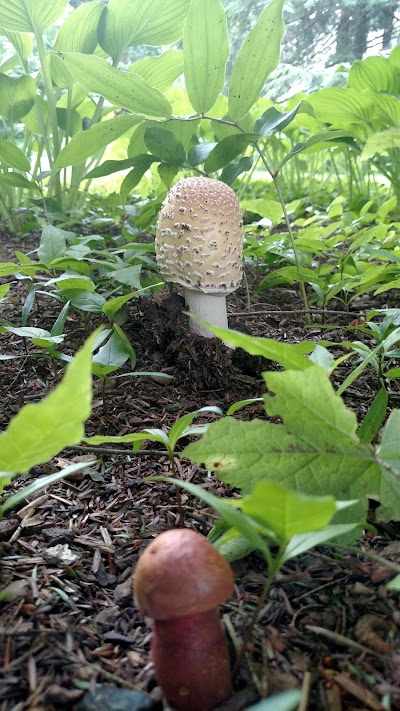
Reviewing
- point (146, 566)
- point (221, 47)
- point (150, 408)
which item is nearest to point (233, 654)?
point (146, 566)

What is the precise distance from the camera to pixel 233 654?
798 mm

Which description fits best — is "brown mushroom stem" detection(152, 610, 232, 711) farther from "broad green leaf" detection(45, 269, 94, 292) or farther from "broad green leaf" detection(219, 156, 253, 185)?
"broad green leaf" detection(219, 156, 253, 185)

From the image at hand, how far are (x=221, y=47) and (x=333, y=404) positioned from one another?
167cm

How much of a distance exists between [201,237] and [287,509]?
134 cm

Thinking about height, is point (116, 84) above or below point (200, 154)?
above

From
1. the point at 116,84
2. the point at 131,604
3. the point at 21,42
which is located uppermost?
the point at 21,42

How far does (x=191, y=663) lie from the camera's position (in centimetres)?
71

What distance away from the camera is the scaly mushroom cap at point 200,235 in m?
1.88

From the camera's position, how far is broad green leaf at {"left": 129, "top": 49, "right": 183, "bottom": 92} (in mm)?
3125

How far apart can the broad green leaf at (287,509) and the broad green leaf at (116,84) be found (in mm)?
1799

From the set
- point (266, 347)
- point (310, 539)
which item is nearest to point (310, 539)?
point (310, 539)

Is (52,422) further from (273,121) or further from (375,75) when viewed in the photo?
(375,75)

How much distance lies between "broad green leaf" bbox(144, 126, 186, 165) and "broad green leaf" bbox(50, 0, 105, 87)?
4.04 feet

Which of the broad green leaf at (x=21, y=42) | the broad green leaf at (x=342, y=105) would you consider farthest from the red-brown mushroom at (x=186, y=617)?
the broad green leaf at (x=21, y=42)
